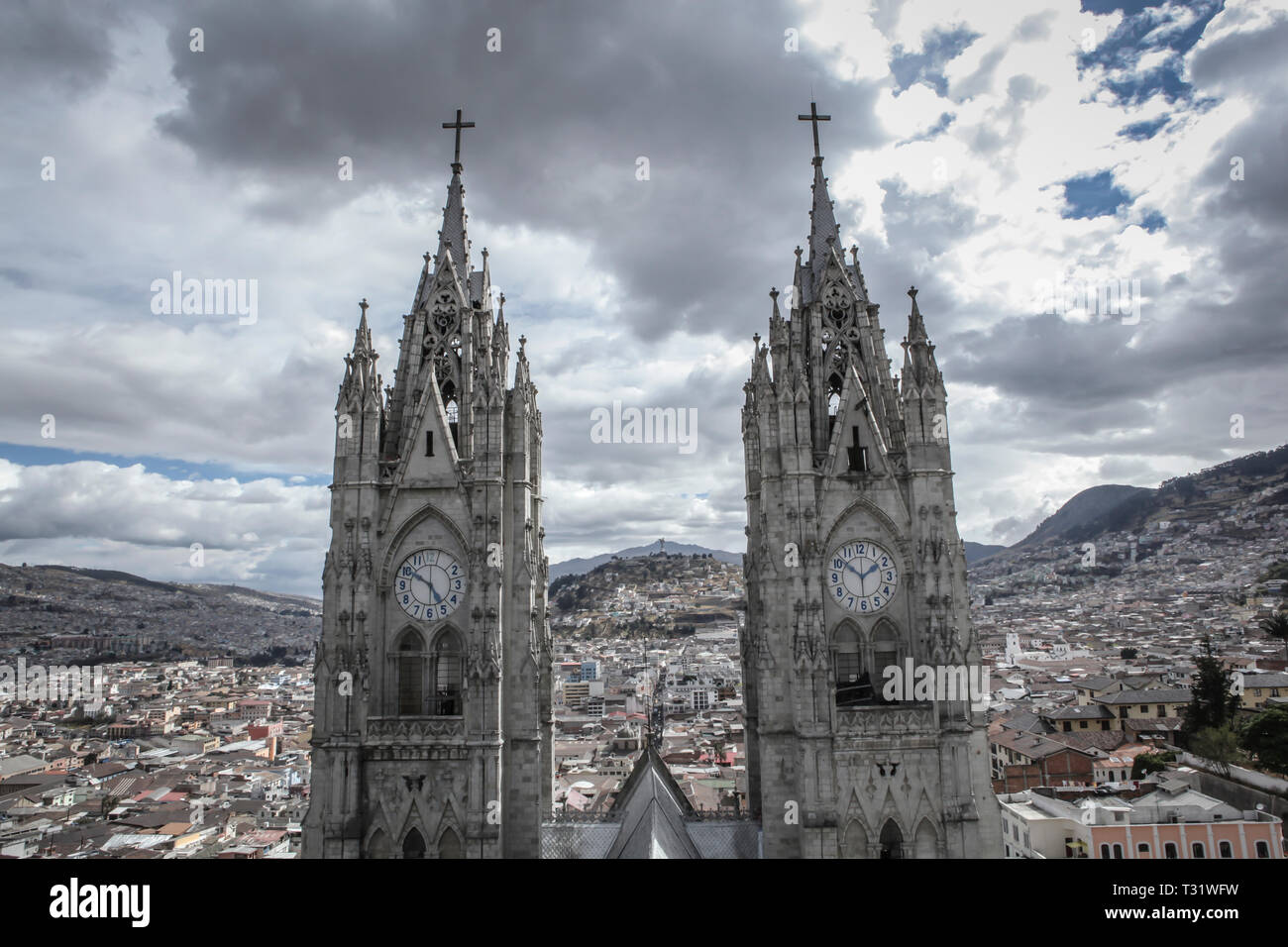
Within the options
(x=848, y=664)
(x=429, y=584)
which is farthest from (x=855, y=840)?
(x=429, y=584)

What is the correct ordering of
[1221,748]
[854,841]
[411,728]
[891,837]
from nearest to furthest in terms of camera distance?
[854,841] → [891,837] → [411,728] → [1221,748]

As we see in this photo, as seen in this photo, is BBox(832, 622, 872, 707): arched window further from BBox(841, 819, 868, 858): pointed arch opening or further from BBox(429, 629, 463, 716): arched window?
BBox(429, 629, 463, 716): arched window

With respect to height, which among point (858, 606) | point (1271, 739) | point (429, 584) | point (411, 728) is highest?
point (429, 584)

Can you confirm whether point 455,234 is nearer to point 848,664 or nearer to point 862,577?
point 862,577

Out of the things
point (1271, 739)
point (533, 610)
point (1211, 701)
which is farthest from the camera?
point (1211, 701)

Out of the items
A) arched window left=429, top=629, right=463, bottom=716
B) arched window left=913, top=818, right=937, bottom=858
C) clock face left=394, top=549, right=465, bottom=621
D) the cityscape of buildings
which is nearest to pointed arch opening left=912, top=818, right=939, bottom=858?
arched window left=913, top=818, right=937, bottom=858

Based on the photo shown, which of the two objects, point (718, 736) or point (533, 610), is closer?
point (533, 610)
